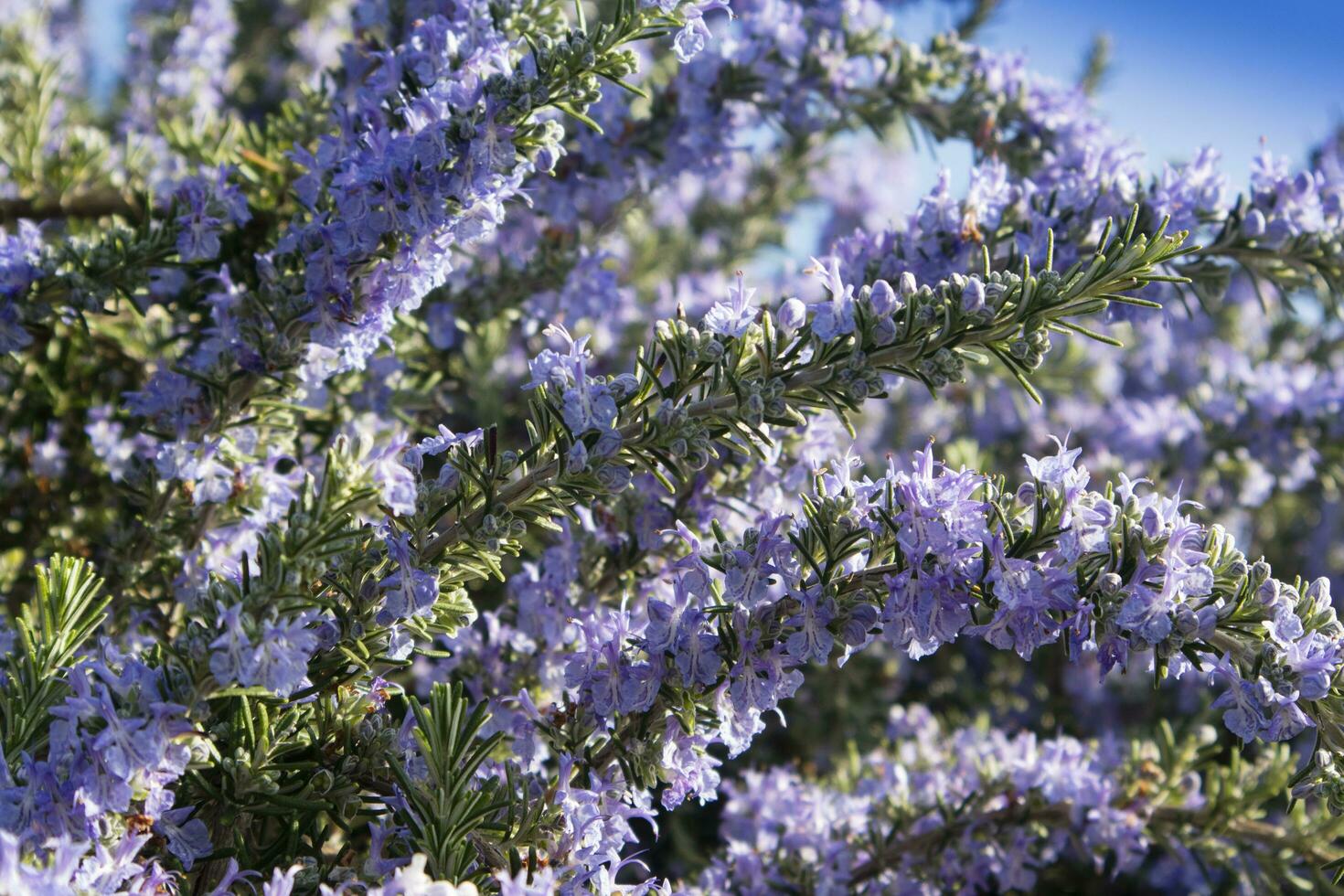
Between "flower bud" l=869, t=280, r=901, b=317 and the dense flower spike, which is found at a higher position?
"flower bud" l=869, t=280, r=901, b=317

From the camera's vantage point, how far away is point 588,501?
1247 mm

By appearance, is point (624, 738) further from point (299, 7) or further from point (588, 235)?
point (299, 7)

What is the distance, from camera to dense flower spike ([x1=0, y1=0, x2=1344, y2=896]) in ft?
3.92

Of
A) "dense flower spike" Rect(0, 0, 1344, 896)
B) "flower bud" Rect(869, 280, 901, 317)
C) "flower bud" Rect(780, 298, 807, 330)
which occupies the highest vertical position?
"flower bud" Rect(869, 280, 901, 317)

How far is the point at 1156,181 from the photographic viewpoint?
176 centimetres

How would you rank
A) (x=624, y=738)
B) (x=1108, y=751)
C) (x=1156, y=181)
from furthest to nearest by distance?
1. (x=1108, y=751)
2. (x=1156, y=181)
3. (x=624, y=738)

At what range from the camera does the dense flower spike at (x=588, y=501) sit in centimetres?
120

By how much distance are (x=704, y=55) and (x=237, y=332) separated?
1054 millimetres

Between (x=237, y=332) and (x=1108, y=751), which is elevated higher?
(x=237, y=332)

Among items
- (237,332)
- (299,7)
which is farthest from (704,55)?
(299,7)

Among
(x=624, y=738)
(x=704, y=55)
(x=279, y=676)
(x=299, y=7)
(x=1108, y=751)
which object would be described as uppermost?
(x=704, y=55)

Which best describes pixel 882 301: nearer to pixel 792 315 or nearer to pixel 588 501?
pixel 792 315

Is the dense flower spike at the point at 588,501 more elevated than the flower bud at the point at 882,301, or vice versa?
the flower bud at the point at 882,301

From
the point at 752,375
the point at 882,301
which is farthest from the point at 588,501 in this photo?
the point at 882,301
